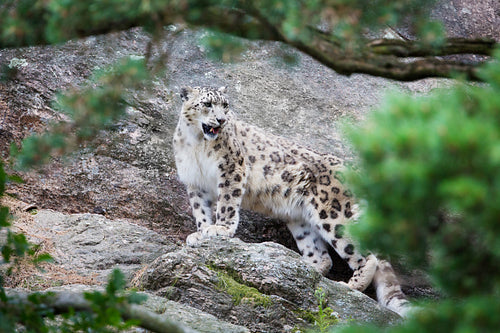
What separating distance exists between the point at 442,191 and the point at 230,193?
5.84 metres

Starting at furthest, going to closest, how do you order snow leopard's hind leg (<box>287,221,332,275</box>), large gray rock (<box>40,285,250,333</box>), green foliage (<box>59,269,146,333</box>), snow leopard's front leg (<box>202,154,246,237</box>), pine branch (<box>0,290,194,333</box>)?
snow leopard's hind leg (<box>287,221,332,275</box>)
snow leopard's front leg (<box>202,154,246,237</box>)
large gray rock (<box>40,285,250,333</box>)
pine branch (<box>0,290,194,333</box>)
green foliage (<box>59,269,146,333</box>)

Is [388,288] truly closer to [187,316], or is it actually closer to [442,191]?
[187,316]

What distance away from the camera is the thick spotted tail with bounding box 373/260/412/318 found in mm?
7270

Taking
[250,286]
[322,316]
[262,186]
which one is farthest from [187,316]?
[262,186]

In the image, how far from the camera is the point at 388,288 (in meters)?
7.48

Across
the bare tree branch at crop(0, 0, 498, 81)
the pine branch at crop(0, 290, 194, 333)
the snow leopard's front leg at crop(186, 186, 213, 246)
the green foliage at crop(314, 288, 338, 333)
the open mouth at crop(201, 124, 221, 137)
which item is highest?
the bare tree branch at crop(0, 0, 498, 81)

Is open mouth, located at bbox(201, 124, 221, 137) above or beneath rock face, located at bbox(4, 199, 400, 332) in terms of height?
above

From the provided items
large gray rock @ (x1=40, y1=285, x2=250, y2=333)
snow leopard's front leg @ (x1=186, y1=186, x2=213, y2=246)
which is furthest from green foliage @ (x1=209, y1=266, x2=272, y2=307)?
snow leopard's front leg @ (x1=186, y1=186, x2=213, y2=246)

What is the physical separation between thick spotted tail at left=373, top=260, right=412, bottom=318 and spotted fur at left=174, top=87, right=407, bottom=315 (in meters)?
0.01

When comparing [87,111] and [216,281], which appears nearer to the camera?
[87,111]

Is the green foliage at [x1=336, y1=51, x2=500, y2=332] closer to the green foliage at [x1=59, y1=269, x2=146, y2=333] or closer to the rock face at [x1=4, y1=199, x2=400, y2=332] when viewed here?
the green foliage at [x1=59, y1=269, x2=146, y2=333]

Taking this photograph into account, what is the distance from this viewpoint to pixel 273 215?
8266 millimetres

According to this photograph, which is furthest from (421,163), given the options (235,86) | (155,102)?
(235,86)

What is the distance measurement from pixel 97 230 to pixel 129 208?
942 millimetres
